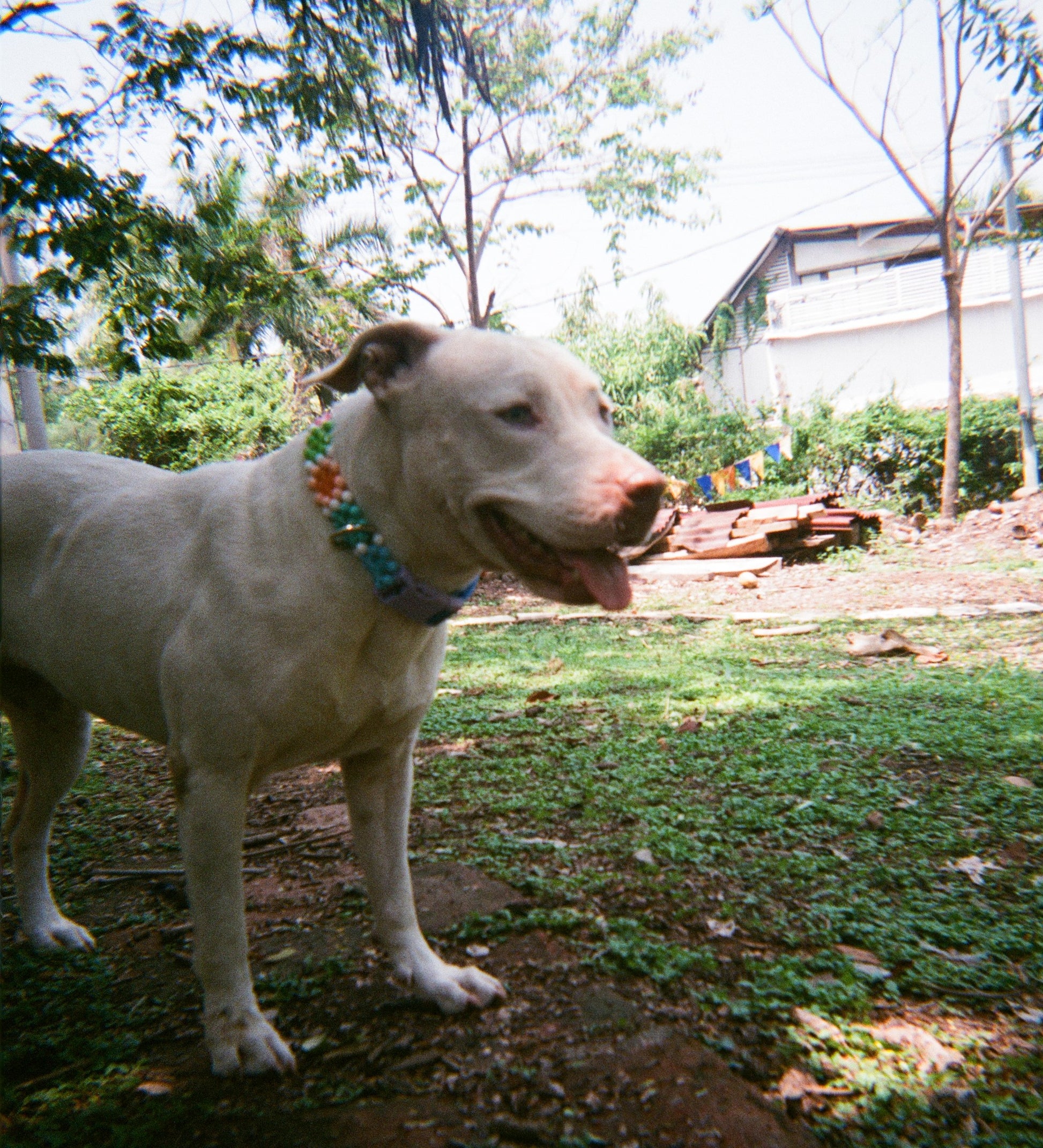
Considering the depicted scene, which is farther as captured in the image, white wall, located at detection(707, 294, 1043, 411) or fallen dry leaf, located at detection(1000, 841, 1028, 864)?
white wall, located at detection(707, 294, 1043, 411)

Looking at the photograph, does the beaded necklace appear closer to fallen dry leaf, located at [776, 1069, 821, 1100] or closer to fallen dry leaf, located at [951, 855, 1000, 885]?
fallen dry leaf, located at [776, 1069, 821, 1100]

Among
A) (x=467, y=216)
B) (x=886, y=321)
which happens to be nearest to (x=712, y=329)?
(x=886, y=321)

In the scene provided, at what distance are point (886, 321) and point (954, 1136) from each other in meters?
26.2

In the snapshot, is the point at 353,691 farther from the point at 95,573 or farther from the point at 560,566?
the point at 95,573

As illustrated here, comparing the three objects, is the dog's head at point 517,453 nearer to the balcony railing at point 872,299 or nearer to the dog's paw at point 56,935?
the dog's paw at point 56,935

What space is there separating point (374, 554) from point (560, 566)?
46 cm

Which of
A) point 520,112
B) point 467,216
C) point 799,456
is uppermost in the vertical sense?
point 520,112

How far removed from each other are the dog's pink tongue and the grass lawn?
116cm

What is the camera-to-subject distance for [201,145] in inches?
184

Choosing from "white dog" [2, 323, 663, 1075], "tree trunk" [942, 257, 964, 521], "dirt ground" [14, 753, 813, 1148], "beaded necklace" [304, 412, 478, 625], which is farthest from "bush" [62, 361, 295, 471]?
"beaded necklace" [304, 412, 478, 625]

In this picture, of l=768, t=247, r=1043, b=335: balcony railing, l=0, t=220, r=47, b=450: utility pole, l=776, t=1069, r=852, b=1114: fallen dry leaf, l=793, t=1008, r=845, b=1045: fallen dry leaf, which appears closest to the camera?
l=776, t=1069, r=852, b=1114: fallen dry leaf

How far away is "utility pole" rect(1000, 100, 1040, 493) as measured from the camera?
15.9 m

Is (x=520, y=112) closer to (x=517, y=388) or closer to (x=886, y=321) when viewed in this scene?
(x=886, y=321)

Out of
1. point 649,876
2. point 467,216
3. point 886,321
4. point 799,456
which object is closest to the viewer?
point 649,876
